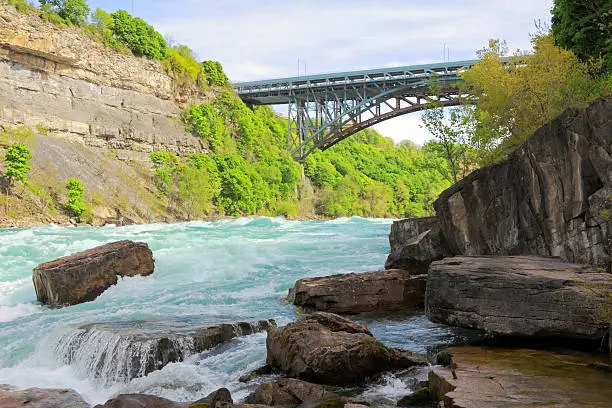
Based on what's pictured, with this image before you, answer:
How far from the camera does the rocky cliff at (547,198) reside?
7.83m

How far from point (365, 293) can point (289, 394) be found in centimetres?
478

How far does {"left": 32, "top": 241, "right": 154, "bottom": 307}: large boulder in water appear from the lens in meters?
11.6

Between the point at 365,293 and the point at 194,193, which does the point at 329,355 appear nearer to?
the point at 365,293

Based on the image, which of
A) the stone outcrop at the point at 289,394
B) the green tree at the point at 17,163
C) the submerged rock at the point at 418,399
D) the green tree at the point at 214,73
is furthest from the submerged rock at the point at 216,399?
the green tree at the point at 214,73

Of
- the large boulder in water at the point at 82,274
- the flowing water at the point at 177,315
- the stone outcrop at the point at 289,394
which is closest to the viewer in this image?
the stone outcrop at the point at 289,394

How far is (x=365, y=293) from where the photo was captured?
10.5 metres

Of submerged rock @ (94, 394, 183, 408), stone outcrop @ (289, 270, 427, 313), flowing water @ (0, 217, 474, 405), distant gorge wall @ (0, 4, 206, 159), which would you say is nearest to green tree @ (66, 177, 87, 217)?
distant gorge wall @ (0, 4, 206, 159)

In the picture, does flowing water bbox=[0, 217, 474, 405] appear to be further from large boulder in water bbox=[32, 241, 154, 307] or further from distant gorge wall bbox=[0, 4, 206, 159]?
distant gorge wall bbox=[0, 4, 206, 159]

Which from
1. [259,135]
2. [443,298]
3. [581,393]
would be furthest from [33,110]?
[581,393]

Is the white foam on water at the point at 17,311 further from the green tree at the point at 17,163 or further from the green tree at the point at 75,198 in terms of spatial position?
the green tree at the point at 75,198

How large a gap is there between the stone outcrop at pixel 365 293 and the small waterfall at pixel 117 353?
3446mm

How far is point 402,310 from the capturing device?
418 inches

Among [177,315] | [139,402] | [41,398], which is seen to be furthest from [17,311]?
[139,402]

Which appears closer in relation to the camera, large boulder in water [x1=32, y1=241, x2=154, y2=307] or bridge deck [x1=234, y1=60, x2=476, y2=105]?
large boulder in water [x1=32, y1=241, x2=154, y2=307]
